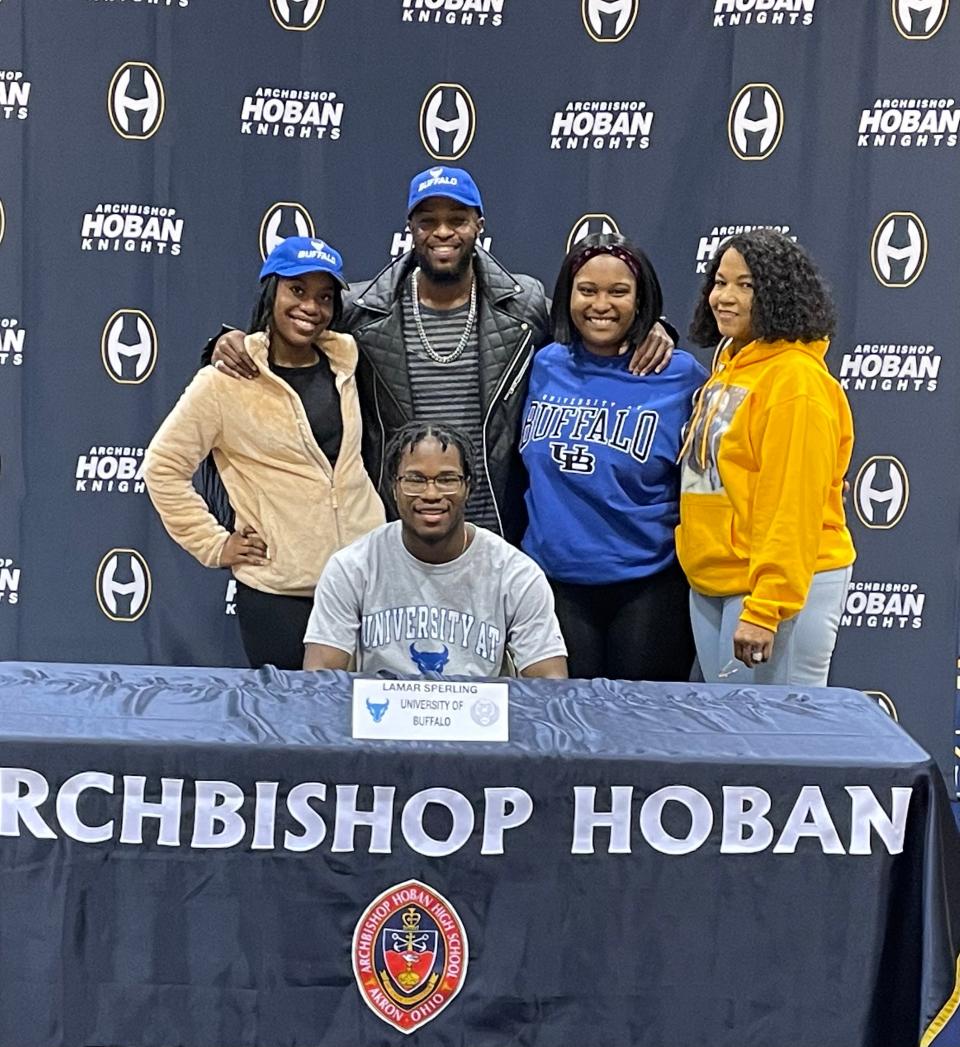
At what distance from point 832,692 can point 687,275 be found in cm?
188

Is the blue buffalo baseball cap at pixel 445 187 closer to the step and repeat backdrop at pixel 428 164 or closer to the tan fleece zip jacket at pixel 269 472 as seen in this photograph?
the tan fleece zip jacket at pixel 269 472

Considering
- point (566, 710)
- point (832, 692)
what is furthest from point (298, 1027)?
point (832, 692)

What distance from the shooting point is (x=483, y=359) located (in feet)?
9.27

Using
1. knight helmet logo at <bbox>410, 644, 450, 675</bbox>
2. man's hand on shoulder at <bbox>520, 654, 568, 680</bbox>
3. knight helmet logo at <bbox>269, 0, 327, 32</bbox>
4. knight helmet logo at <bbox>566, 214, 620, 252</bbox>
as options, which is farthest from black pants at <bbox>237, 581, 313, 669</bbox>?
knight helmet logo at <bbox>269, 0, 327, 32</bbox>

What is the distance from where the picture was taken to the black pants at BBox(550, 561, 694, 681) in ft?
9.25

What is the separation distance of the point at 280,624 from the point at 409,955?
1178 mm

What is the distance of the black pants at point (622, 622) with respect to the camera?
2818 mm

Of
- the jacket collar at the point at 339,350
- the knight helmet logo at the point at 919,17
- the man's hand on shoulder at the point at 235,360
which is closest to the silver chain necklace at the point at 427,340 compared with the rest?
the jacket collar at the point at 339,350

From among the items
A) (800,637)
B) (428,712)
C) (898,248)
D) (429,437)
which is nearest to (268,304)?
(429,437)

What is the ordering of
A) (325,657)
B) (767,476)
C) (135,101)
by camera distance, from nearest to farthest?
(325,657), (767,476), (135,101)

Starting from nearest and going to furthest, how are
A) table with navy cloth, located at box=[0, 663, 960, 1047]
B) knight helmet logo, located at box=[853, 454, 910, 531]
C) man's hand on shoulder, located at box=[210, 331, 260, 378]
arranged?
1. table with navy cloth, located at box=[0, 663, 960, 1047]
2. man's hand on shoulder, located at box=[210, 331, 260, 378]
3. knight helmet logo, located at box=[853, 454, 910, 531]

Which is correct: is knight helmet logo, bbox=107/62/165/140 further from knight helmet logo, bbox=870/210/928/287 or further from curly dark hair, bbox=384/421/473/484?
knight helmet logo, bbox=870/210/928/287

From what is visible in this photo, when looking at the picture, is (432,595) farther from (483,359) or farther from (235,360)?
(235,360)

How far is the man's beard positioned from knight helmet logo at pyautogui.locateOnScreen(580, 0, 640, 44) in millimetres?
1183
